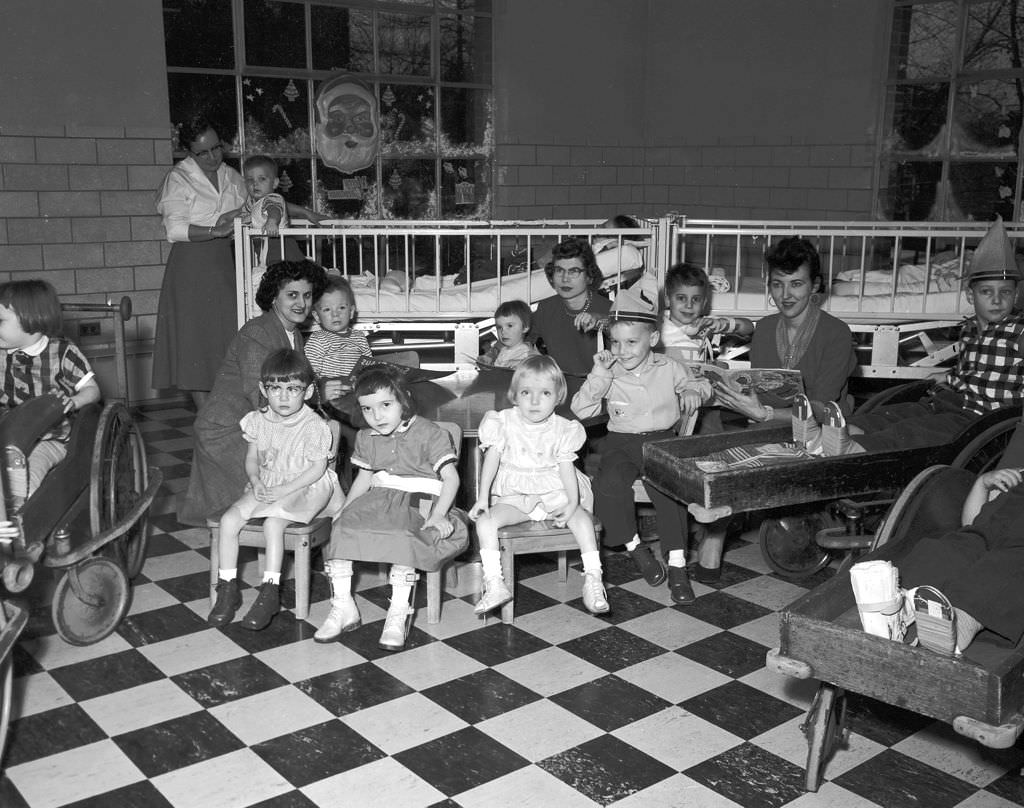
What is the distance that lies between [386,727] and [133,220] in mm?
4765

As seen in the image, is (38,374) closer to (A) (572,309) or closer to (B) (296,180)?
(A) (572,309)

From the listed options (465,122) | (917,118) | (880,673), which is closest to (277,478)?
(880,673)

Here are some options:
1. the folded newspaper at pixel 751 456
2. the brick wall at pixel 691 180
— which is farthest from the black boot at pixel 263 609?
the brick wall at pixel 691 180

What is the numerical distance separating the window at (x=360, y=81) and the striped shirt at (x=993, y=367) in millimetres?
4620

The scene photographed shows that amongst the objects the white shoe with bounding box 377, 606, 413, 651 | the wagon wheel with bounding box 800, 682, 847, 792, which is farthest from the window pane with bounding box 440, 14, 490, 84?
the wagon wheel with bounding box 800, 682, 847, 792

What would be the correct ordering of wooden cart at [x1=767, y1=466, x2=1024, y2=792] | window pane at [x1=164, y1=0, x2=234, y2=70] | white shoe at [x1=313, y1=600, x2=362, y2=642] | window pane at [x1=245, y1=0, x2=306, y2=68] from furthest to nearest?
window pane at [x1=245, y1=0, x2=306, y2=68] < window pane at [x1=164, y1=0, x2=234, y2=70] < white shoe at [x1=313, y1=600, x2=362, y2=642] < wooden cart at [x1=767, y1=466, x2=1024, y2=792]

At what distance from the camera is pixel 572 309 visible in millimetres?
4906

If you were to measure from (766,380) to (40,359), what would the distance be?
8.70ft

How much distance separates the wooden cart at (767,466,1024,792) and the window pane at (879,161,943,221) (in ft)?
17.0

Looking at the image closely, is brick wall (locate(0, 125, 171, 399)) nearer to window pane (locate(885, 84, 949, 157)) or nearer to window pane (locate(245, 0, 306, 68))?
window pane (locate(245, 0, 306, 68))

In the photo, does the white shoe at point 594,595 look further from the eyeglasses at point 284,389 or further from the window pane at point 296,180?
the window pane at point 296,180

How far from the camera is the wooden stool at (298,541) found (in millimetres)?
3799

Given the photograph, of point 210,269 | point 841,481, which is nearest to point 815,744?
point 841,481

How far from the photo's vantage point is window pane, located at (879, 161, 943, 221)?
25.2ft
